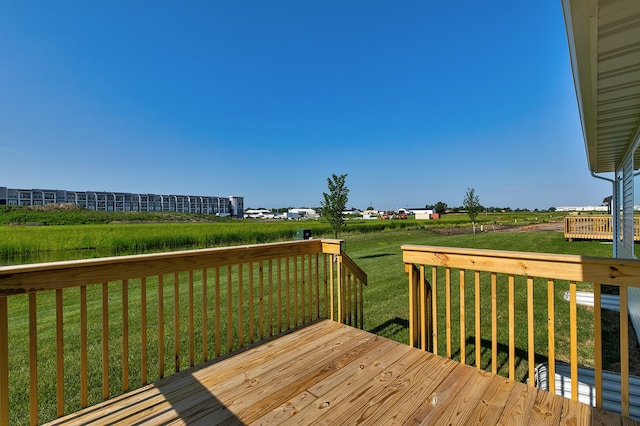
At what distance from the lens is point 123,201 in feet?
204

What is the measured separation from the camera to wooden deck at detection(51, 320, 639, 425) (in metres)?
1.55

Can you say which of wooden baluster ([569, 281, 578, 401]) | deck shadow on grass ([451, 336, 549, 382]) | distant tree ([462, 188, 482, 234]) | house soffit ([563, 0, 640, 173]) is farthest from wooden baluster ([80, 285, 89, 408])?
distant tree ([462, 188, 482, 234])

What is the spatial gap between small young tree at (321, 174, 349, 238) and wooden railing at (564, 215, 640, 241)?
12368 millimetres

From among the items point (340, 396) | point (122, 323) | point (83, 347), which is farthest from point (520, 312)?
point (83, 347)

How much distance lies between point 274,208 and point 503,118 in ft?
289

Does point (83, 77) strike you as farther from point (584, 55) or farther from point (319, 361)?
point (584, 55)

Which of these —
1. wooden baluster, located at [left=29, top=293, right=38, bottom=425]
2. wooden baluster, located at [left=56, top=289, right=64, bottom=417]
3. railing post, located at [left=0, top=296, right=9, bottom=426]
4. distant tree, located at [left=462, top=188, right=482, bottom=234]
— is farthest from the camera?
distant tree, located at [left=462, top=188, right=482, bottom=234]

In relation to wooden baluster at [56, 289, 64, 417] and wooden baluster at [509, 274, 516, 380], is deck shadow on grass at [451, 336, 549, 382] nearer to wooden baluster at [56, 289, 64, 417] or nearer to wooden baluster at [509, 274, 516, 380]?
wooden baluster at [509, 274, 516, 380]

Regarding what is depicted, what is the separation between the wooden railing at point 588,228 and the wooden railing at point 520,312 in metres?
13.1

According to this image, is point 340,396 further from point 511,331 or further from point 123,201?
point 123,201

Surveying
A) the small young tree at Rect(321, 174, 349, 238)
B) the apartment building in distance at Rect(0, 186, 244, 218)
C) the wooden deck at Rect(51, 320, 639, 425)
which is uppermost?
the apartment building in distance at Rect(0, 186, 244, 218)

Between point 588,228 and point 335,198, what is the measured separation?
13.7 m

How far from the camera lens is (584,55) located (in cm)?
182

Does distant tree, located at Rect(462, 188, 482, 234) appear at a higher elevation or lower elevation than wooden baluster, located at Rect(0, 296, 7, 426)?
higher
